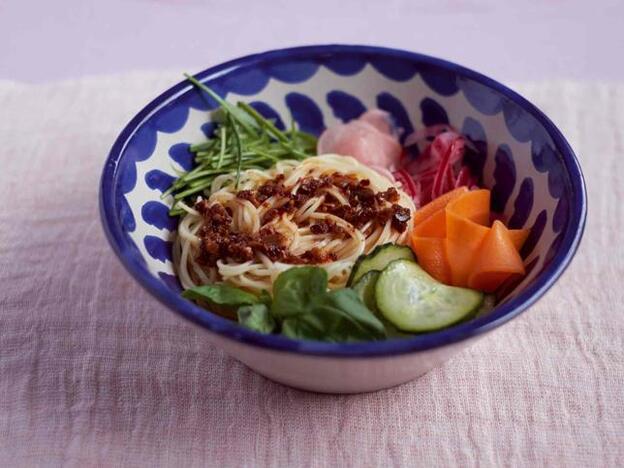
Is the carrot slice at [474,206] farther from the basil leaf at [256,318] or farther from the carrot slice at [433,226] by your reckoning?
the basil leaf at [256,318]

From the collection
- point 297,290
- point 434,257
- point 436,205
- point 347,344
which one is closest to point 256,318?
point 297,290

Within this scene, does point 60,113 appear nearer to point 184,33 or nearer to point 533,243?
point 184,33

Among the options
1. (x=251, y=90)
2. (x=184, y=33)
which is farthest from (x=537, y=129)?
(x=184, y=33)

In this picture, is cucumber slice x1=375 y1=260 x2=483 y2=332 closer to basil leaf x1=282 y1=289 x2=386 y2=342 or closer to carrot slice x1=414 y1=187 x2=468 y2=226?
basil leaf x1=282 y1=289 x2=386 y2=342

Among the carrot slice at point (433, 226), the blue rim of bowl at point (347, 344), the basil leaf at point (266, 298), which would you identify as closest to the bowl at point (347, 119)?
the blue rim of bowl at point (347, 344)

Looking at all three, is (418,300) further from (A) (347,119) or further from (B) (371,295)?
(A) (347,119)

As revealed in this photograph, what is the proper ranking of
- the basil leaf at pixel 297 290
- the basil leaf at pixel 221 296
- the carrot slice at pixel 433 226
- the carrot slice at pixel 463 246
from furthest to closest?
the carrot slice at pixel 433 226 < the carrot slice at pixel 463 246 < the basil leaf at pixel 221 296 < the basil leaf at pixel 297 290

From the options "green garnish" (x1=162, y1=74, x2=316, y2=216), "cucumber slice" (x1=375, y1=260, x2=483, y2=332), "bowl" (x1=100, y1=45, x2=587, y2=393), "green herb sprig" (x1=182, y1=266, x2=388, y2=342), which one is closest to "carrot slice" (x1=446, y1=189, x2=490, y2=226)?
"bowl" (x1=100, y1=45, x2=587, y2=393)

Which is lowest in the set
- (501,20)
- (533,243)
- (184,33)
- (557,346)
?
(557,346)
